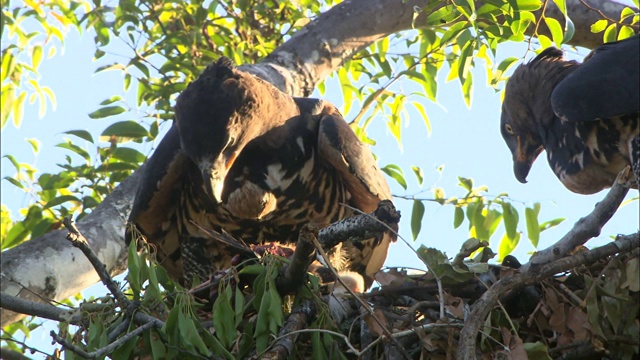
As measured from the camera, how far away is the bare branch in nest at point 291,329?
3398 millimetres

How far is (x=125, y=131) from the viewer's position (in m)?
5.86

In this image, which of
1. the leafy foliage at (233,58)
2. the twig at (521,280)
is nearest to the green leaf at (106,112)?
the leafy foliage at (233,58)

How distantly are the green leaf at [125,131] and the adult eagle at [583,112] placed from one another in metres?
2.22

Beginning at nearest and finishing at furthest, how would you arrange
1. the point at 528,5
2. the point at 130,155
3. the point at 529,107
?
the point at 528,5 < the point at 529,107 < the point at 130,155

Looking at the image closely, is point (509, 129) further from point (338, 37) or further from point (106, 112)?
point (106, 112)

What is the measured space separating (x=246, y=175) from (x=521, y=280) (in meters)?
2.07

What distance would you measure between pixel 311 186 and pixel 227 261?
663 mm

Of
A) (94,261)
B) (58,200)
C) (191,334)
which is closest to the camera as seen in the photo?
(191,334)

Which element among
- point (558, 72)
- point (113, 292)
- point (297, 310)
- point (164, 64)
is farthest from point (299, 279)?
point (164, 64)

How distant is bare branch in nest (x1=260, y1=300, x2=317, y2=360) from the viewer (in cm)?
340

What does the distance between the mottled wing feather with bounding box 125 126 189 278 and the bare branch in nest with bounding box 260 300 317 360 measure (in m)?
1.45

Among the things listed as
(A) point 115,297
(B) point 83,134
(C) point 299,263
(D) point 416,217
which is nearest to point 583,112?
(C) point 299,263

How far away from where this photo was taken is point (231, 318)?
133 inches

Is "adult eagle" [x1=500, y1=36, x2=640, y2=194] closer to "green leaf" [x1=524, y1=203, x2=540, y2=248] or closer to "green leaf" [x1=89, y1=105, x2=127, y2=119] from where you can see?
"green leaf" [x1=524, y1=203, x2=540, y2=248]
